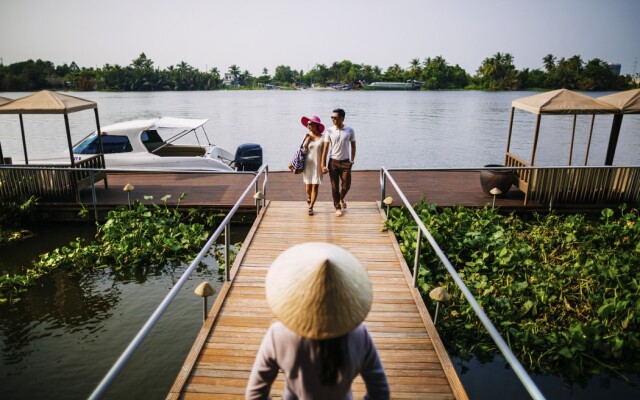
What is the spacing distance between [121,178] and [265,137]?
22669 millimetres

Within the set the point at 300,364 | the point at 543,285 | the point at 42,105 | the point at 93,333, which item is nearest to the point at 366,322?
the point at 300,364

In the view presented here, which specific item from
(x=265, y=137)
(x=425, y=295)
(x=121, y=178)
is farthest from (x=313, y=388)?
(x=265, y=137)

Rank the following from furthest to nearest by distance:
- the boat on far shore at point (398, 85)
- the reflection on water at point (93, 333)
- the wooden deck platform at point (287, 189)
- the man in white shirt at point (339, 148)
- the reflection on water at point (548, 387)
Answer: the boat on far shore at point (398, 85) → the wooden deck platform at point (287, 189) → the man in white shirt at point (339, 148) → the reflection on water at point (93, 333) → the reflection on water at point (548, 387)

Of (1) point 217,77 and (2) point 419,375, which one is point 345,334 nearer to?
(2) point 419,375

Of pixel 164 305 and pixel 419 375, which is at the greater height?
pixel 164 305

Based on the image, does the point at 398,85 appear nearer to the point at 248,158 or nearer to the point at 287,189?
the point at 248,158

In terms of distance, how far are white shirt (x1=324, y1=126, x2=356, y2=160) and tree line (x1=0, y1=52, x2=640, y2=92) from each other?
111 meters

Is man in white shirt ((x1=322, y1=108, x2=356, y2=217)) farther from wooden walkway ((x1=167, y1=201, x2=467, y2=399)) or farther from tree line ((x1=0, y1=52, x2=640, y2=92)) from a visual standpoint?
tree line ((x1=0, y1=52, x2=640, y2=92))

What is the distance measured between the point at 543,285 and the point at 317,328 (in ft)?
17.7

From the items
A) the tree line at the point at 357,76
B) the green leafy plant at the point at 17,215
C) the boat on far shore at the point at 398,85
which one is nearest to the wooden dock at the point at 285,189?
the green leafy plant at the point at 17,215

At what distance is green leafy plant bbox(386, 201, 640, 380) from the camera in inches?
197

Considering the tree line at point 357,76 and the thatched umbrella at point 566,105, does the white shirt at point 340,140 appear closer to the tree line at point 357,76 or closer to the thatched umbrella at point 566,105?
the thatched umbrella at point 566,105

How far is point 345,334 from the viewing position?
162 cm

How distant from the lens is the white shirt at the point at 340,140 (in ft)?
21.5
